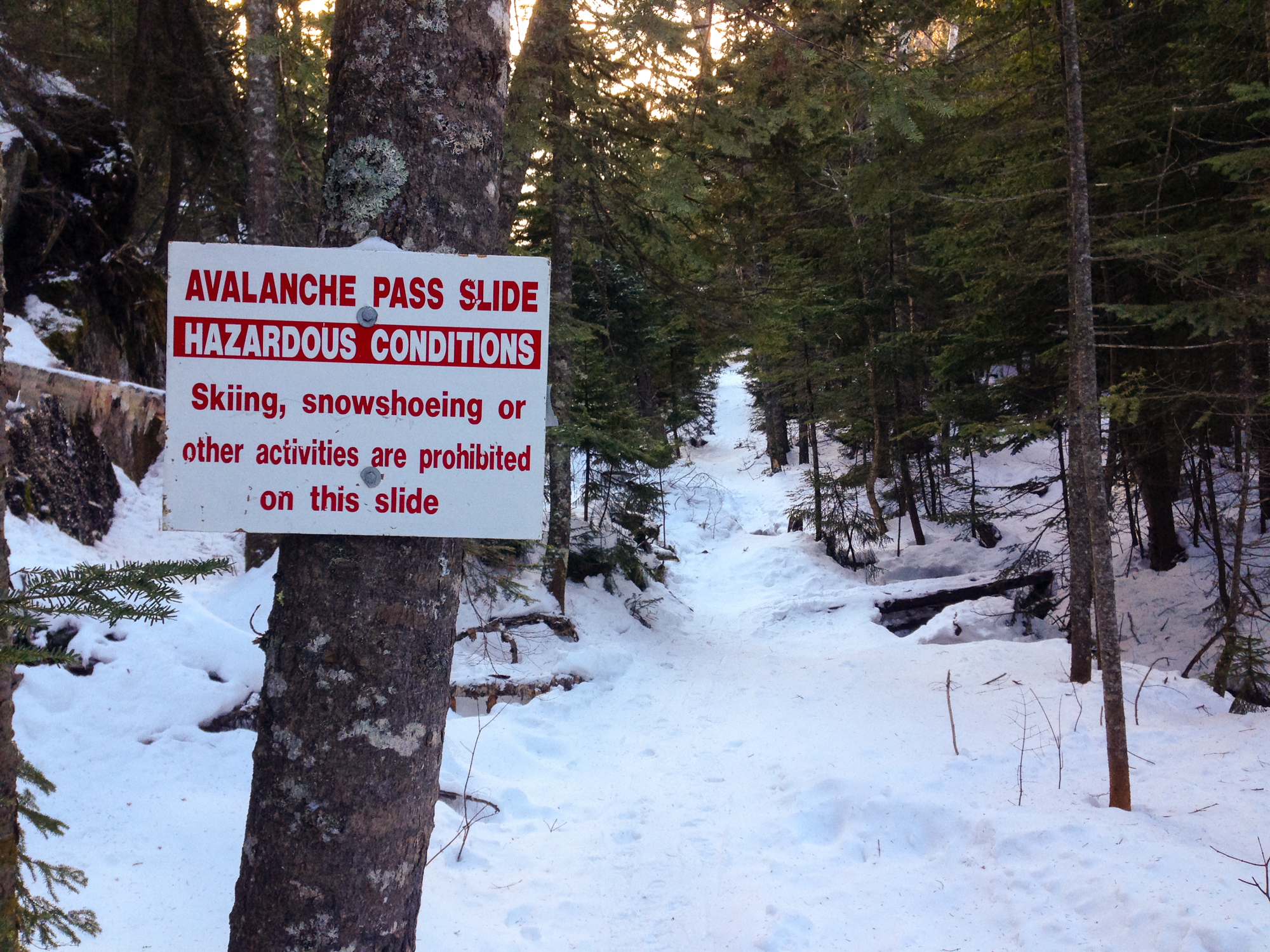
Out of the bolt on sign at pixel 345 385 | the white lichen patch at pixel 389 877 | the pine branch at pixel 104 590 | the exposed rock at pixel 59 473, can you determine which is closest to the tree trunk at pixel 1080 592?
the bolt on sign at pixel 345 385

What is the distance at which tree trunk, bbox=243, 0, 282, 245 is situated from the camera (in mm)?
7941

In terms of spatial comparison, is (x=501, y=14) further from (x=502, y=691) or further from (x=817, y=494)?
(x=817, y=494)

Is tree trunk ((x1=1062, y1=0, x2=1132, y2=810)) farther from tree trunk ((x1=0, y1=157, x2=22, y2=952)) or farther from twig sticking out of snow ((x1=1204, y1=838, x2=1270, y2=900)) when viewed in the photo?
tree trunk ((x1=0, y1=157, x2=22, y2=952))

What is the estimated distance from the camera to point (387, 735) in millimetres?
2047

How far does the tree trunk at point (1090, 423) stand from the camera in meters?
5.14

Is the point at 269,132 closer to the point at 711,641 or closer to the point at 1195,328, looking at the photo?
the point at 711,641

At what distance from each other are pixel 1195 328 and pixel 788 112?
4529mm

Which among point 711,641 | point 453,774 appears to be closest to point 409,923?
point 453,774

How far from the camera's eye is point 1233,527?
7.32 m

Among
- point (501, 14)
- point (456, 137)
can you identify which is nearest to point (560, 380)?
point (501, 14)

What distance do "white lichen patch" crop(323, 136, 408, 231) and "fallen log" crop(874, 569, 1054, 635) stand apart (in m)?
11.5

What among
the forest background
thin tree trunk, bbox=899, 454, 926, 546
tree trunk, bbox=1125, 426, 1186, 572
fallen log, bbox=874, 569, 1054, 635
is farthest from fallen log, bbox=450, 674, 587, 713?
thin tree trunk, bbox=899, 454, 926, 546

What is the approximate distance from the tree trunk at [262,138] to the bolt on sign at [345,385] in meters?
6.74

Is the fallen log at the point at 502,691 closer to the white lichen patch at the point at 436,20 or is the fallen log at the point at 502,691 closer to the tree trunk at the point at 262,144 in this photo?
the tree trunk at the point at 262,144
